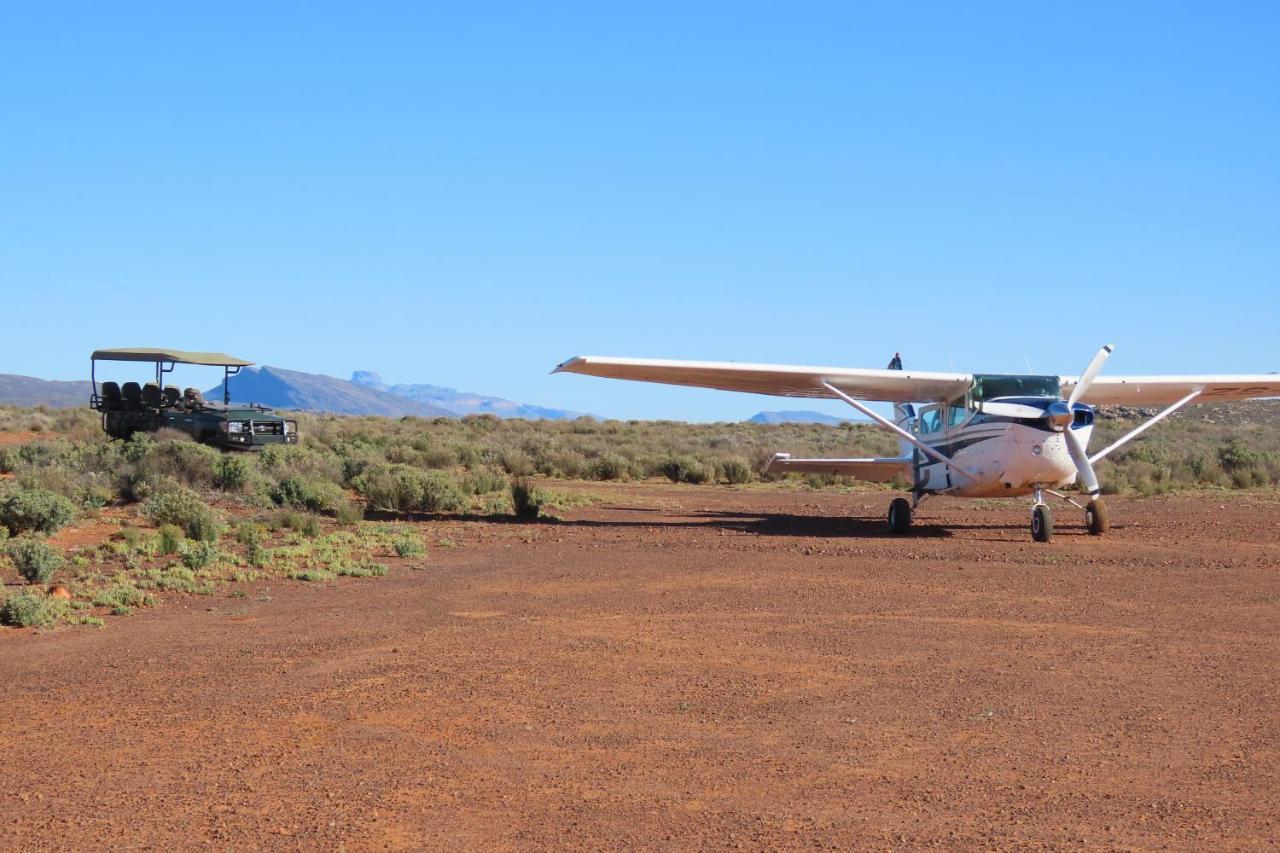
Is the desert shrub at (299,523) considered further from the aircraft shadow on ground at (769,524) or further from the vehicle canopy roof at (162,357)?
the vehicle canopy roof at (162,357)

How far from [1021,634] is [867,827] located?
5.36 meters

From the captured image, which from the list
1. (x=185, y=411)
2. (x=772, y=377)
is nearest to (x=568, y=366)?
(x=772, y=377)

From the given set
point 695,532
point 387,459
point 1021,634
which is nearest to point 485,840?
point 1021,634

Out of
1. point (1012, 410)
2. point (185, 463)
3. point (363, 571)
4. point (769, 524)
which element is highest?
point (1012, 410)

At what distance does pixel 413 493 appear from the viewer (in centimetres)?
2197

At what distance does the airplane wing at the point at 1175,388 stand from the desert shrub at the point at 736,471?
41.1ft

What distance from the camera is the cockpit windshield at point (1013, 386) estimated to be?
1962 centimetres

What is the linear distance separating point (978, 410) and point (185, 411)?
17.6 meters

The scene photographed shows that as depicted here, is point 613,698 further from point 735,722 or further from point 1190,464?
point 1190,464

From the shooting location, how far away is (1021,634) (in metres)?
10.5

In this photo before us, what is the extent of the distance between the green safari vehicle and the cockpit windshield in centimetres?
1596

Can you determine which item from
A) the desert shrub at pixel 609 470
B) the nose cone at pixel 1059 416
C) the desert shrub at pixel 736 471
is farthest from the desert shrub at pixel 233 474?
the desert shrub at pixel 736 471

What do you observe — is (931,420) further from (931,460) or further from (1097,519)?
(1097,519)

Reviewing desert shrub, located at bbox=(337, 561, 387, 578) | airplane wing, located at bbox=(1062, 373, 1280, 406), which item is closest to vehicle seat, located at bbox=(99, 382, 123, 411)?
desert shrub, located at bbox=(337, 561, 387, 578)
